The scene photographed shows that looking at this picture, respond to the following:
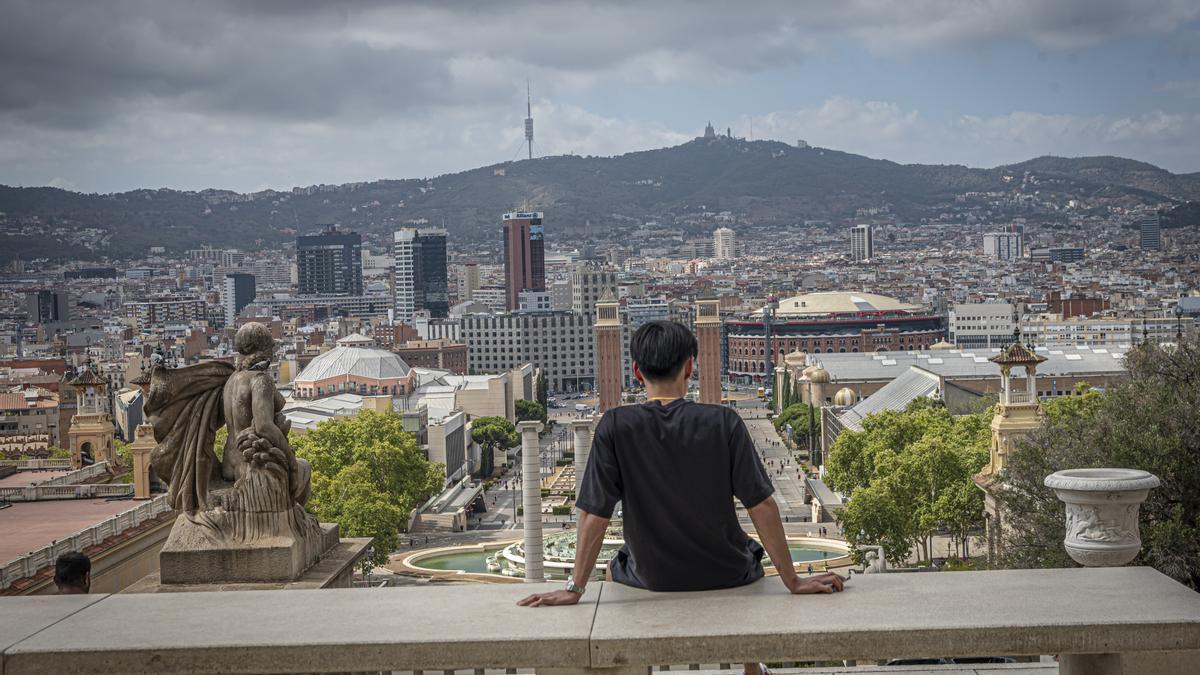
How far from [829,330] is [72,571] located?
410 ft

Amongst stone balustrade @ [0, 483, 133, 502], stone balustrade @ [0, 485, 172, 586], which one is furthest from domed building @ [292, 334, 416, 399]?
stone balustrade @ [0, 485, 172, 586]

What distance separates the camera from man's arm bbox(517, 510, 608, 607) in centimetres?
554

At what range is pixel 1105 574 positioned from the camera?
18.7 feet

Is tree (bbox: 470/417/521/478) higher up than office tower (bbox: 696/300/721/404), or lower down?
lower down

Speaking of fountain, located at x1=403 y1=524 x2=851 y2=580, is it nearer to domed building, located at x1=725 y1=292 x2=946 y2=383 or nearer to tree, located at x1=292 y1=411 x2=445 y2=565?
tree, located at x1=292 y1=411 x2=445 y2=565

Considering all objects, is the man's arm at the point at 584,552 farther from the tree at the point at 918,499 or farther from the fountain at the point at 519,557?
the fountain at the point at 519,557

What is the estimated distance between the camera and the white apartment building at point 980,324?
135625 millimetres

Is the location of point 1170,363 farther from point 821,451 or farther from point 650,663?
point 821,451

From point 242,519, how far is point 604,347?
78396 millimetres

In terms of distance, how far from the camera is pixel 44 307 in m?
192

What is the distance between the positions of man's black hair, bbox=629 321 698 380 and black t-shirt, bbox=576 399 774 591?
0.15m

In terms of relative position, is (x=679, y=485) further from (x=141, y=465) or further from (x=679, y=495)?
(x=141, y=465)

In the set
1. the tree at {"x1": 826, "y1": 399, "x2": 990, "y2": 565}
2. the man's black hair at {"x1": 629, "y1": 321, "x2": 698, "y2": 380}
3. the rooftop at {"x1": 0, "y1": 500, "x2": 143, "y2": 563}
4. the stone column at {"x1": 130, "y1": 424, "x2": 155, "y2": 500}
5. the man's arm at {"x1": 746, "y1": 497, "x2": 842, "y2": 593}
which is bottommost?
the tree at {"x1": 826, "y1": 399, "x2": 990, "y2": 565}

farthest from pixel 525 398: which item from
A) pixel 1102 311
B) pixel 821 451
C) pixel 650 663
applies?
pixel 650 663
